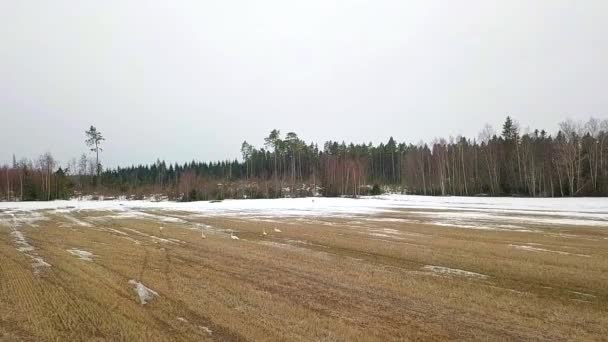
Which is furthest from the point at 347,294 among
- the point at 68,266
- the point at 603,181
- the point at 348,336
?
the point at 603,181

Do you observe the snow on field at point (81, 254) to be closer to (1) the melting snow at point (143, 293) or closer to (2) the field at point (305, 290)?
(2) the field at point (305, 290)

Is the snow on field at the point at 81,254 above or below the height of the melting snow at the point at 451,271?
above

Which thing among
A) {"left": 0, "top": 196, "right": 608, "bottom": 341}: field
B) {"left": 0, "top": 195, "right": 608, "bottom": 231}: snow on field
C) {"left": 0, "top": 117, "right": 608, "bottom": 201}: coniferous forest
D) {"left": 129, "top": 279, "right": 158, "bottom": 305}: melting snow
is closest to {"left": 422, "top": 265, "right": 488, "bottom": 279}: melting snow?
{"left": 0, "top": 196, "right": 608, "bottom": 341}: field

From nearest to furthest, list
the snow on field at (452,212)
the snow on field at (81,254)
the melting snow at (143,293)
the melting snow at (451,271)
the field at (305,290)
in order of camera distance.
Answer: the field at (305,290), the melting snow at (143,293), the melting snow at (451,271), the snow on field at (81,254), the snow on field at (452,212)

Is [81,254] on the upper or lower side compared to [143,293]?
upper

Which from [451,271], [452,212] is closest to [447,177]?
[452,212]

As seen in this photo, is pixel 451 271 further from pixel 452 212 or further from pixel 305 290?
pixel 452 212

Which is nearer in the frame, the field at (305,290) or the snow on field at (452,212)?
the field at (305,290)

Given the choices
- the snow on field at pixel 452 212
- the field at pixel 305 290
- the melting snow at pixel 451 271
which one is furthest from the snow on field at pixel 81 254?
the snow on field at pixel 452 212

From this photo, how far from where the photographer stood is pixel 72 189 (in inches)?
3782

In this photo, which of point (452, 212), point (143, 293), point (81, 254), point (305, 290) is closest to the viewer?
point (143, 293)

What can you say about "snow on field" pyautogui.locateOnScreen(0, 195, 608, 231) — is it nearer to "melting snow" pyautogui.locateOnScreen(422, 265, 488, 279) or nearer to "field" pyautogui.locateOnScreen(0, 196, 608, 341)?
"field" pyautogui.locateOnScreen(0, 196, 608, 341)

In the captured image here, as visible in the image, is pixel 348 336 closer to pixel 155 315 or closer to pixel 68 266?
pixel 155 315

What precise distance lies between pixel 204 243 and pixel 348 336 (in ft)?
42.2
